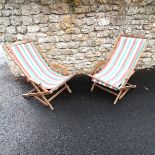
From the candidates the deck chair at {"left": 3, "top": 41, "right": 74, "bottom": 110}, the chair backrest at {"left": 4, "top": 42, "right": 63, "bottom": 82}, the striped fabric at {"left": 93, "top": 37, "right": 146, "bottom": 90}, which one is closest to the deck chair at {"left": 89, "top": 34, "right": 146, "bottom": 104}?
the striped fabric at {"left": 93, "top": 37, "right": 146, "bottom": 90}

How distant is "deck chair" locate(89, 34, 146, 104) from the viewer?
329 cm

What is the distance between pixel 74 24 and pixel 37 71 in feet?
4.04

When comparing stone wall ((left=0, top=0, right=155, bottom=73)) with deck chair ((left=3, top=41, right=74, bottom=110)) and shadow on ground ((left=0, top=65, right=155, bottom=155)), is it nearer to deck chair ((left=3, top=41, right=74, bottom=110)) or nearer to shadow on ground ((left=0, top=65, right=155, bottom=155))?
deck chair ((left=3, top=41, right=74, bottom=110))

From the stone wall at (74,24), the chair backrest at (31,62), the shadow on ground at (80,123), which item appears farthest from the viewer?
the stone wall at (74,24)

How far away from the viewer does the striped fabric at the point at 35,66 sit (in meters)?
3.30

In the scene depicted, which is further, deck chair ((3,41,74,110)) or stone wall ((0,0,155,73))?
stone wall ((0,0,155,73))

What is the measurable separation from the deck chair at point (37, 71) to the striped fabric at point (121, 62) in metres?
0.66

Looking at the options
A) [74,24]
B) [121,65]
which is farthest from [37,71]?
[121,65]

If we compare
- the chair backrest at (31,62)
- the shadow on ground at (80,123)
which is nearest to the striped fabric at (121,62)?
the shadow on ground at (80,123)

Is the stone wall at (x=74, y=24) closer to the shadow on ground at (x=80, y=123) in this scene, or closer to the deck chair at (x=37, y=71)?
the deck chair at (x=37, y=71)

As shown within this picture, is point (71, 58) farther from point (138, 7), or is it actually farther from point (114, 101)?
point (138, 7)

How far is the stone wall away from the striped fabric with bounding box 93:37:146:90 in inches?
16.7

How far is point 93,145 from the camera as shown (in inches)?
101

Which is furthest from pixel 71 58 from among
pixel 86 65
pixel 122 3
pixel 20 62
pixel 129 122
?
pixel 129 122
